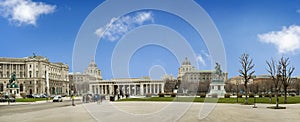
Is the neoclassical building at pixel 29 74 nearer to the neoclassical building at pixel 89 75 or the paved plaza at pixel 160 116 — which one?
the neoclassical building at pixel 89 75

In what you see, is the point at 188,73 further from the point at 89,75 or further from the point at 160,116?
the point at 160,116

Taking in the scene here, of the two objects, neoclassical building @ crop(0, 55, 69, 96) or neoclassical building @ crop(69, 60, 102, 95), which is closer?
neoclassical building @ crop(69, 60, 102, 95)

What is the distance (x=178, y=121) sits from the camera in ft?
65.0

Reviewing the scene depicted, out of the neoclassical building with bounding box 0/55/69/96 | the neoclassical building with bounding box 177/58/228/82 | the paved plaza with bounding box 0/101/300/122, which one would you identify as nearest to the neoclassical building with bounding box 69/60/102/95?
the paved plaza with bounding box 0/101/300/122

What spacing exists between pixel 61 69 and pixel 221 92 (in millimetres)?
125893

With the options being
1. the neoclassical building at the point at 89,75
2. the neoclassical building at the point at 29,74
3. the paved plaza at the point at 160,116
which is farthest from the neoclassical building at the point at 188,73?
the neoclassical building at the point at 29,74

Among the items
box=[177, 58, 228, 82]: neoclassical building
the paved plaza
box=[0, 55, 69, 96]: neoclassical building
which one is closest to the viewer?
the paved plaza

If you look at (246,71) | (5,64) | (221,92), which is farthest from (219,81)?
(5,64)

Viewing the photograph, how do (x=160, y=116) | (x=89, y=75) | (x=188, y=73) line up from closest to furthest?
(x=160, y=116) → (x=89, y=75) → (x=188, y=73)

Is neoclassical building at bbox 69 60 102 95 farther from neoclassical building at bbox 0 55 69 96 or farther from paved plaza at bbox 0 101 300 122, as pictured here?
neoclassical building at bbox 0 55 69 96

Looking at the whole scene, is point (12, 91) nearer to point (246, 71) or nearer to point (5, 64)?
point (5, 64)

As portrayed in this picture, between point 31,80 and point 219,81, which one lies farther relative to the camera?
point 31,80

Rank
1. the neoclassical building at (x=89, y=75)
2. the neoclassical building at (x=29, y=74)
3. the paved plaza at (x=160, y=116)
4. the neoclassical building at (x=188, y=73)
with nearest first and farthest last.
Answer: the paved plaza at (x=160, y=116), the neoclassical building at (x=89, y=75), the neoclassical building at (x=188, y=73), the neoclassical building at (x=29, y=74)

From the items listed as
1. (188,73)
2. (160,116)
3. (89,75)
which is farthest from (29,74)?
(160,116)
